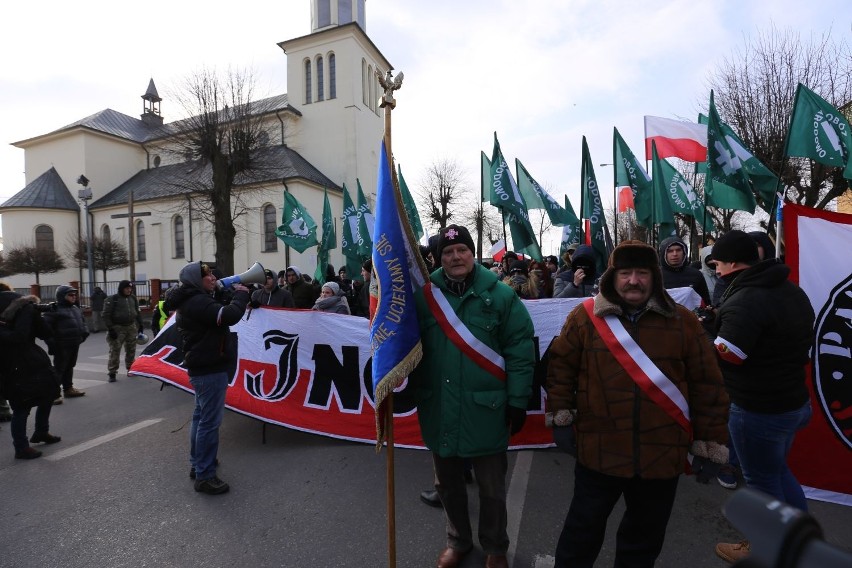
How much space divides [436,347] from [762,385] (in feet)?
5.95

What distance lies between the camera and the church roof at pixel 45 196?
3786 centimetres

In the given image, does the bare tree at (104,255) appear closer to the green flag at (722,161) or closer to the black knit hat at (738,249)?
the green flag at (722,161)

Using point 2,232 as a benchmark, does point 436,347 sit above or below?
below

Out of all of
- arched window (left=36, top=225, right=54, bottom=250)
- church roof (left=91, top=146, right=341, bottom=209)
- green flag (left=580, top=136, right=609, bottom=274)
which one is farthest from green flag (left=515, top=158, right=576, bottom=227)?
arched window (left=36, top=225, right=54, bottom=250)

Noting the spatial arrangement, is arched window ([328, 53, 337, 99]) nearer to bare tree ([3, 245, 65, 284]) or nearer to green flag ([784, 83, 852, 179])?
bare tree ([3, 245, 65, 284])

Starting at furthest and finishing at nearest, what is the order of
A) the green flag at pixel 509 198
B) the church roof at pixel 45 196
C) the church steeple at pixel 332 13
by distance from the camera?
the church steeple at pixel 332 13 → the church roof at pixel 45 196 → the green flag at pixel 509 198

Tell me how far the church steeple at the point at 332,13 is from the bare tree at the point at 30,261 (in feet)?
88.7

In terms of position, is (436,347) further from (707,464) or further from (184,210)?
(184,210)

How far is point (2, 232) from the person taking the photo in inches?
1492

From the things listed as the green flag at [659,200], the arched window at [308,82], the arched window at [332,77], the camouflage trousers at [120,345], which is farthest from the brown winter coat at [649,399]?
the arched window at [308,82]

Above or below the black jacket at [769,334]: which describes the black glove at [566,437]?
below

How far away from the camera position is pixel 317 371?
4879 mm

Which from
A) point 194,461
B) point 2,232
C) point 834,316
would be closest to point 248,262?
point 2,232

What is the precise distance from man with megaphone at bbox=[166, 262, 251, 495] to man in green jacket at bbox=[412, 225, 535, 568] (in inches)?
74.4
